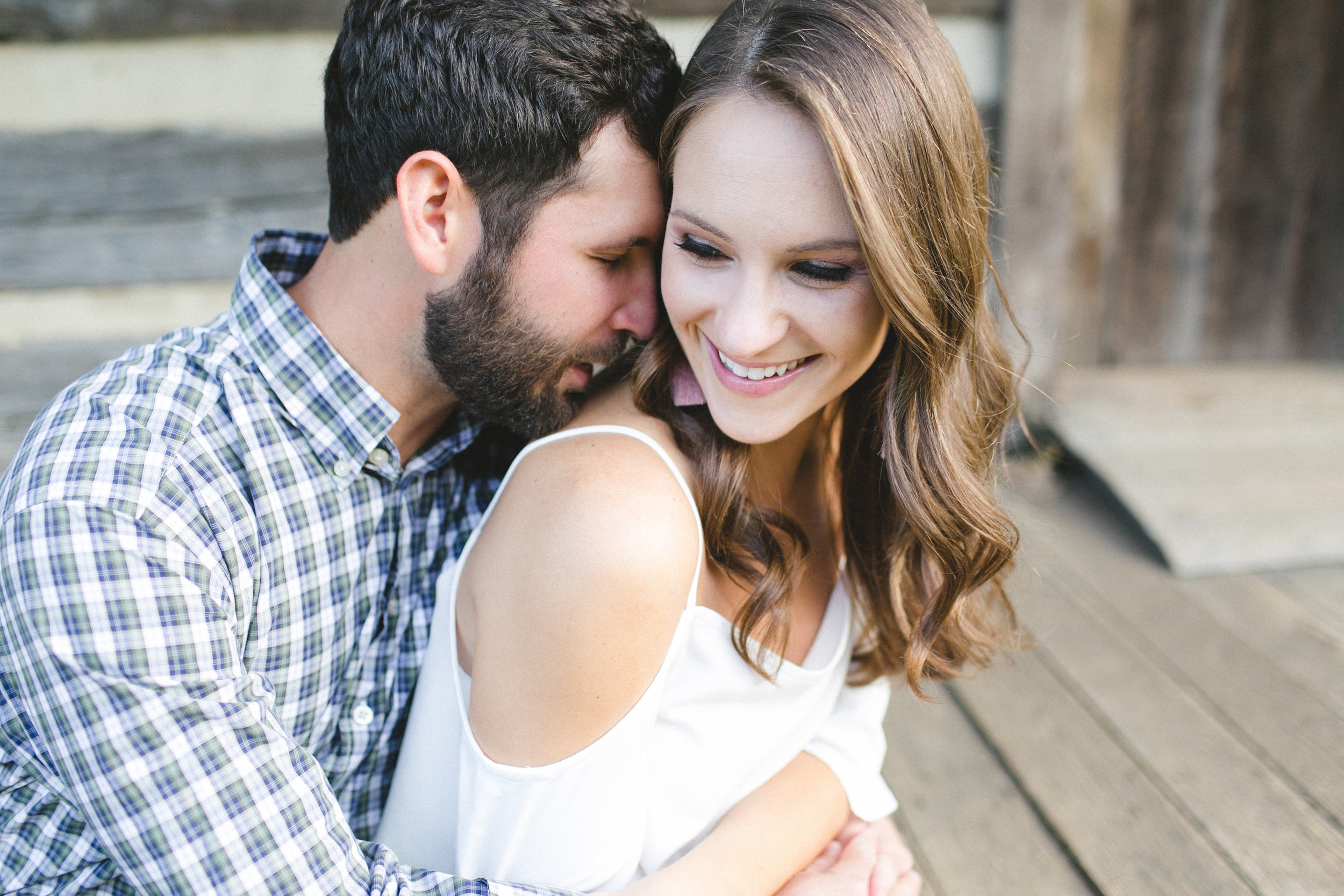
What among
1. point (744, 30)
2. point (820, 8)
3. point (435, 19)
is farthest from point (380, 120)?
point (820, 8)

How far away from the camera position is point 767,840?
140 cm

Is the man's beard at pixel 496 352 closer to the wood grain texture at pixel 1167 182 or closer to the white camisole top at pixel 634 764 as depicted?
the white camisole top at pixel 634 764

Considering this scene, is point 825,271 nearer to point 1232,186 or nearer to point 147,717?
point 147,717

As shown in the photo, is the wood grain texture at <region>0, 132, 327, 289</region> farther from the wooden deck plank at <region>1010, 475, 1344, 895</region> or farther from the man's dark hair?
the wooden deck plank at <region>1010, 475, 1344, 895</region>

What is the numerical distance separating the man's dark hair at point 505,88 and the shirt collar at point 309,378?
0.25 m

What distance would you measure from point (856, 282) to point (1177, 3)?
3369 mm

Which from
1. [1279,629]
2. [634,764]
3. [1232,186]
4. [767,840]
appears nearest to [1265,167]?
[1232,186]

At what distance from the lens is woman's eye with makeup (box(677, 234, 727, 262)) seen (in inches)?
50.1

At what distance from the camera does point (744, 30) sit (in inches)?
49.0

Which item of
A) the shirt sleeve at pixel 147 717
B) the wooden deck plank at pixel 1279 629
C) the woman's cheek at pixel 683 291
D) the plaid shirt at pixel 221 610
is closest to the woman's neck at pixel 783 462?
the woman's cheek at pixel 683 291

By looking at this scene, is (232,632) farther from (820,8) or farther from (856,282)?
(820,8)

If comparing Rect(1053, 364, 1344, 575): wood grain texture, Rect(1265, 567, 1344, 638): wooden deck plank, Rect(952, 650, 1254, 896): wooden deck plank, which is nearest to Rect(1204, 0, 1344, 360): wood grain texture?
Rect(1053, 364, 1344, 575): wood grain texture

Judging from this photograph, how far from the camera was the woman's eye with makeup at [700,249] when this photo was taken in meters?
1.27

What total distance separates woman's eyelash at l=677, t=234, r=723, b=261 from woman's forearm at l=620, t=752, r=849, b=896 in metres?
0.81
